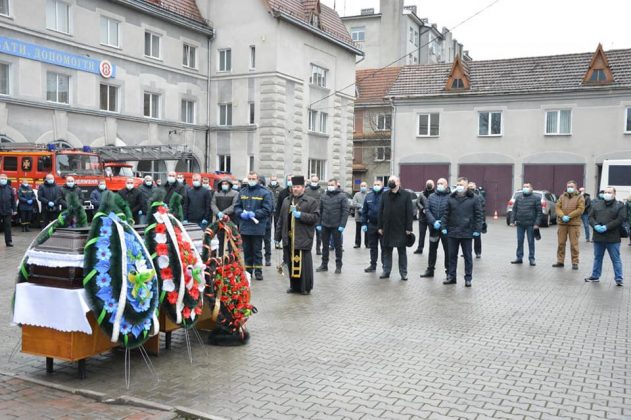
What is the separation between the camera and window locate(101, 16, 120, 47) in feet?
96.6

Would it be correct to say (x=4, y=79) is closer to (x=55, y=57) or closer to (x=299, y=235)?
(x=55, y=57)

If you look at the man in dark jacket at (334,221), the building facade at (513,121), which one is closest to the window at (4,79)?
the man in dark jacket at (334,221)

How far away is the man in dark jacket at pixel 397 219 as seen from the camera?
12.5m

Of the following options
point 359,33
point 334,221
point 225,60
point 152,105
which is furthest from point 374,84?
point 334,221

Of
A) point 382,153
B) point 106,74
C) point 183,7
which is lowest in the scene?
point 382,153

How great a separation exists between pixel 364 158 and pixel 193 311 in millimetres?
46198

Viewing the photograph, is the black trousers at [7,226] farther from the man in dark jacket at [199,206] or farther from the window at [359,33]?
the window at [359,33]

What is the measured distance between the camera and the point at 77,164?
869 inches

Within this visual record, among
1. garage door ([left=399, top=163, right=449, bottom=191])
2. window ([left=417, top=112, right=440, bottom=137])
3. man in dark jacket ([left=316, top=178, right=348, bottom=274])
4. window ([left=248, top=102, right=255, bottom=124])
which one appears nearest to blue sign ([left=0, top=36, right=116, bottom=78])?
window ([left=248, top=102, right=255, bottom=124])

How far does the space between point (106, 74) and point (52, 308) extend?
25.7m

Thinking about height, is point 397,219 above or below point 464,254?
above

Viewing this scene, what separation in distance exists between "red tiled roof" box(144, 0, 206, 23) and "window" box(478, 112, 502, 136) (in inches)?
701

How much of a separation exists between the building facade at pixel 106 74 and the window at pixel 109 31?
0.05 meters

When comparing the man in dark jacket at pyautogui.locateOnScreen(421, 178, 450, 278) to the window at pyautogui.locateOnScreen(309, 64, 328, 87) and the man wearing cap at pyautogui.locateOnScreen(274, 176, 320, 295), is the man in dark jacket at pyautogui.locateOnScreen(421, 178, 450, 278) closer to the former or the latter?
the man wearing cap at pyautogui.locateOnScreen(274, 176, 320, 295)
